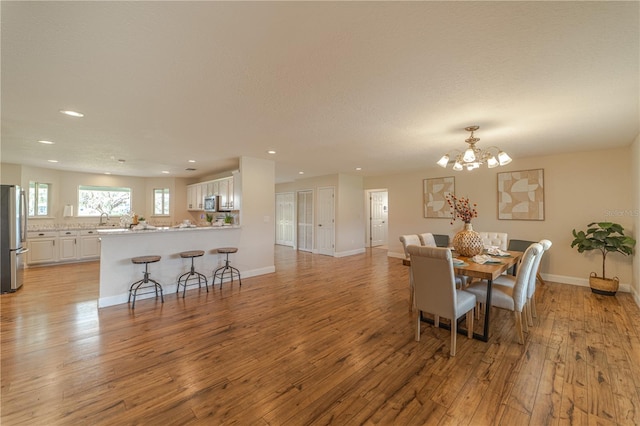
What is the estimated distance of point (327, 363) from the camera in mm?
2275

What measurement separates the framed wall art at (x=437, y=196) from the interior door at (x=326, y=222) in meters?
2.61

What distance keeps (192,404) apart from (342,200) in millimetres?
6163

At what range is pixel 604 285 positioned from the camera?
13.2 ft

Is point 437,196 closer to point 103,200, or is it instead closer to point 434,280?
point 434,280

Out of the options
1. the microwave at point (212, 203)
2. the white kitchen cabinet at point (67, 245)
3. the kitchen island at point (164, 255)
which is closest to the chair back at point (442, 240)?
the kitchen island at point (164, 255)

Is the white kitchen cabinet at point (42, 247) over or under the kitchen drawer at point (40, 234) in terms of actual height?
under

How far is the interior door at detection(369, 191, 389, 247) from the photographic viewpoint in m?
9.26

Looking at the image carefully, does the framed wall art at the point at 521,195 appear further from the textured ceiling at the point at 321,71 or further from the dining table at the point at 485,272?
the dining table at the point at 485,272

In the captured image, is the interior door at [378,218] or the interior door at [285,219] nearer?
the interior door at [285,219]

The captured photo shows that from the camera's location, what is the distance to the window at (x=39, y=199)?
20.8ft

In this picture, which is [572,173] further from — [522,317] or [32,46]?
[32,46]

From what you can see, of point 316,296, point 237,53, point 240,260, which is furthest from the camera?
point 240,260

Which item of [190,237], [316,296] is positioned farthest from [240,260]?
[316,296]

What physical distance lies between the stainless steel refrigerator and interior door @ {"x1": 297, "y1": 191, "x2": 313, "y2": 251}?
632cm
